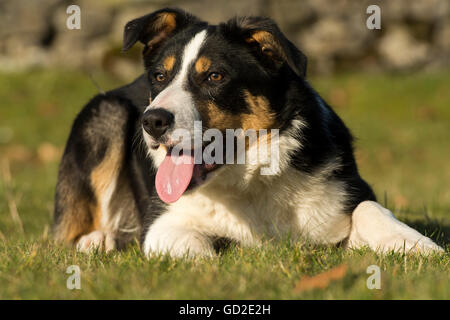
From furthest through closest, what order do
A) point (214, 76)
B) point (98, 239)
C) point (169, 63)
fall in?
point (98, 239) → point (169, 63) → point (214, 76)

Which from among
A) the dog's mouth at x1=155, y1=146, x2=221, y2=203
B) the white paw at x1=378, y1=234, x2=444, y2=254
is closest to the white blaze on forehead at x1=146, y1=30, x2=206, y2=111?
the dog's mouth at x1=155, y1=146, x2=221, y2=203

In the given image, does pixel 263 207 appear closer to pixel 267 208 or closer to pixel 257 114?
pixel 267 208

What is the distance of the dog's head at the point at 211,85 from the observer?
340 centimetres

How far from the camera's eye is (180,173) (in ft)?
11.7

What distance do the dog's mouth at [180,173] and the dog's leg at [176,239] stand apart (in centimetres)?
23

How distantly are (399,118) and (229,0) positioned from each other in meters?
5.09

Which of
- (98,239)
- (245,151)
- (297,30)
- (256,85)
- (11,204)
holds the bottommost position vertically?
(98,239)

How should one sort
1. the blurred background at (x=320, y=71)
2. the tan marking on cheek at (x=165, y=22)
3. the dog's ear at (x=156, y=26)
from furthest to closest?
the blurred background at (x=320, y=71) → the tan marking on cheek at (x=165, y=22) → the dog's ear at (x=156, y=26)

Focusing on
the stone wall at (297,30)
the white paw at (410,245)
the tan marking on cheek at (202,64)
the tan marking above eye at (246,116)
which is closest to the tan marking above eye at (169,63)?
the tan marking on cheek at (202,64)

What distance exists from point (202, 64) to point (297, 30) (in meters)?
10.9

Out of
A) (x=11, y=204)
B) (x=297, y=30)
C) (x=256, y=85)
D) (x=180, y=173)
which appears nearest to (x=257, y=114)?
(x=256, y=85)

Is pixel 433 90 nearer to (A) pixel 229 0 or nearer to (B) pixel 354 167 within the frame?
(A) pixel 229 0

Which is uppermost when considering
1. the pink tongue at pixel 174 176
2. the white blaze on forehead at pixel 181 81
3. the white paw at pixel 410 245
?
the white blaze on forehead at pixel 181 81

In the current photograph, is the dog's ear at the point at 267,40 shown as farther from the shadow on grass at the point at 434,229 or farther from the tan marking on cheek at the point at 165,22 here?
the shadow on grass at the point at 434,229
